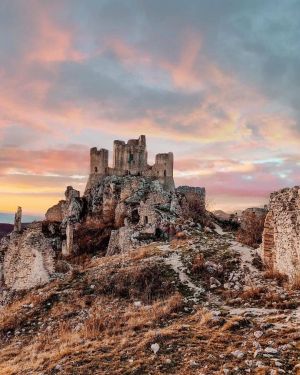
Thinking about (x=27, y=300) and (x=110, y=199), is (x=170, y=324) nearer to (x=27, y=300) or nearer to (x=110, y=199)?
(x=27, y=300)

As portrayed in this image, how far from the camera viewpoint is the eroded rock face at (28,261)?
2456 centimetres

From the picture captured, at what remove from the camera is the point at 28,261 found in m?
27.3

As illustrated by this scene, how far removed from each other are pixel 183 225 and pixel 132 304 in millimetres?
13747

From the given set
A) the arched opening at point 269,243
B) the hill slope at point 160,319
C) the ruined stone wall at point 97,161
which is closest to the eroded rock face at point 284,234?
the arched opening at point 269,243

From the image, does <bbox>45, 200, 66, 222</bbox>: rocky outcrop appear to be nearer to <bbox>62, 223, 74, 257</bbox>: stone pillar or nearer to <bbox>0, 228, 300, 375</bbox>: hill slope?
<bbox>62, 223, 74, 257</bbox>: stone pillar

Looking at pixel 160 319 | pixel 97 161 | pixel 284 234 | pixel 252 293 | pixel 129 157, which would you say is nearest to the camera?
pixel 160 319

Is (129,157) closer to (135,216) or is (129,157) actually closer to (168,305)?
(135,216)

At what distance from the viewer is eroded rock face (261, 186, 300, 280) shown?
14.7 meters

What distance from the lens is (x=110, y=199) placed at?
46.2 m

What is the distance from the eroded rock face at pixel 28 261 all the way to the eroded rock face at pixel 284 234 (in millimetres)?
10984

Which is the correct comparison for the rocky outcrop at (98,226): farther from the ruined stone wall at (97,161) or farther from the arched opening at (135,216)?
the ruined stone wall at (97,161)

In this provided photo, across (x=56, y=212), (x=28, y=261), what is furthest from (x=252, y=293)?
(x=56, y=212)

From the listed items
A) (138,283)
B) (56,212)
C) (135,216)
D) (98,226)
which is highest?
(56,212)

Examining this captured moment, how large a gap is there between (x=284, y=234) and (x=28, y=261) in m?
17.7
